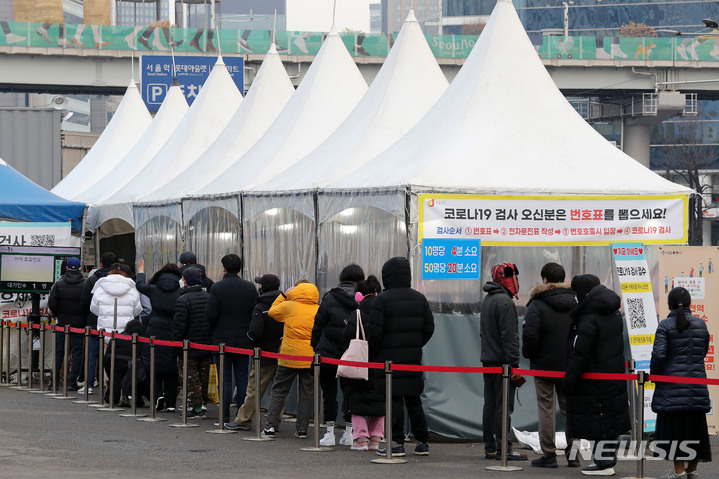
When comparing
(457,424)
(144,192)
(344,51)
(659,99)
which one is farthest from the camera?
(659,99)

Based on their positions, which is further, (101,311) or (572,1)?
(572,1)

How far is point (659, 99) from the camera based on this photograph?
183 feet

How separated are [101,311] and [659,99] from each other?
42.2 metres

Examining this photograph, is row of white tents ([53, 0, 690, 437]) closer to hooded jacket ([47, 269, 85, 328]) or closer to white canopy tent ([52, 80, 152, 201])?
hooded jacket ([47, 269, 85, 328])

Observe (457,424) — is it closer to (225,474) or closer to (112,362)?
(225,474)

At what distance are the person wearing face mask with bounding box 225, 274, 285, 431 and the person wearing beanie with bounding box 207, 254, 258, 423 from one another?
29 centimetres

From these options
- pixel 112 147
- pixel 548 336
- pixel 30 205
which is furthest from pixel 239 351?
pixel 112 147

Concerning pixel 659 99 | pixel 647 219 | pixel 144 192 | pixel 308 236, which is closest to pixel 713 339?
pixel 647 219

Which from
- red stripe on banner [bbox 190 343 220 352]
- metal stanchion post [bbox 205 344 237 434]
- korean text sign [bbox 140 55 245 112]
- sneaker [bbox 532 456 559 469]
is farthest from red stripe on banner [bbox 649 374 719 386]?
korean text sign [bbox 140 55 245 112]

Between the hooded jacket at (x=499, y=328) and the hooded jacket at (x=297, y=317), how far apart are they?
6.78 ft

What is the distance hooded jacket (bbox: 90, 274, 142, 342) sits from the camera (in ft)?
55.9

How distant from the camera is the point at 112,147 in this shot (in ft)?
105

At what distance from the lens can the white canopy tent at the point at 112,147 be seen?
3083cm

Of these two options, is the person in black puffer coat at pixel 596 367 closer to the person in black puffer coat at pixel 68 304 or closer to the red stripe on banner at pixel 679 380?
the red stripe on banner at pixel 679 380
